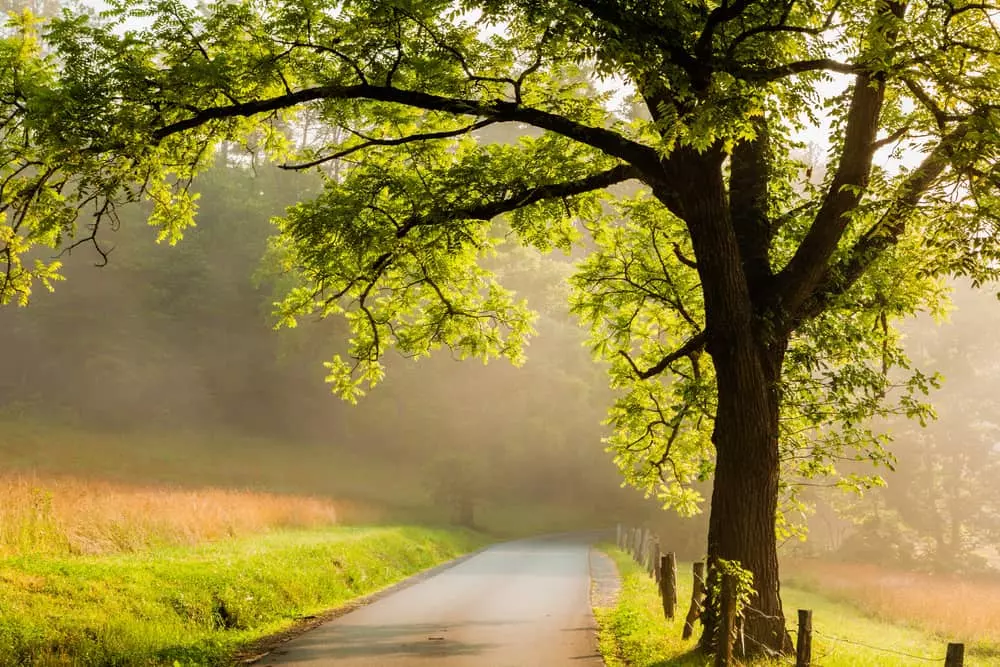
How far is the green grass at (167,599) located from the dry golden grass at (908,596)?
17.5 m

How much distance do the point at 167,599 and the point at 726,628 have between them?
7.15 meters

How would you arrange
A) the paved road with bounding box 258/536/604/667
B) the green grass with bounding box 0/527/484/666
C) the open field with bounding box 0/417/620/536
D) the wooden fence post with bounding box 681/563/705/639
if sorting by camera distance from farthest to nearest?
the open field with bounding box 0/417/620/536, the wooden fence post with bounding box 681/563/705/639, the paved road with bounding box 258/536/604/667, the green grass with bounding box 0/527/484/666

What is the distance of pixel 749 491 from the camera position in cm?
992

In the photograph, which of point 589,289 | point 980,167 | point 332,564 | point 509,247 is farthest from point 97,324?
point 980,167

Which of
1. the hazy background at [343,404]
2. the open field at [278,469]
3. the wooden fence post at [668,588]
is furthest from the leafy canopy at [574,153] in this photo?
the hazy background at [343,404]

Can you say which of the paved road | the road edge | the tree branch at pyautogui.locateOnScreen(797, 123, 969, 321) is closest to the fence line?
the paved road

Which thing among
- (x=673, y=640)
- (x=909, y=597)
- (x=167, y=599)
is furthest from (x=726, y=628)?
(x=909, y=597)

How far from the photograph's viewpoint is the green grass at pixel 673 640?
9.99m

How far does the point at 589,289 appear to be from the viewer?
1454 centimetres

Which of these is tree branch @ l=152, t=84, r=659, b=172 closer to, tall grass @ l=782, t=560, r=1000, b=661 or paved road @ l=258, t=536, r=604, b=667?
paved road @ l=258, t=536, r=604, b=667

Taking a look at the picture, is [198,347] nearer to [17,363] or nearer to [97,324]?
[97,324]

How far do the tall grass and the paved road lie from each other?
12.1m

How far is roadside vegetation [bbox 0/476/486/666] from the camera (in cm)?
849

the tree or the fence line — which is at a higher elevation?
the tree
